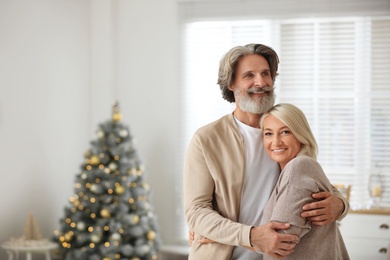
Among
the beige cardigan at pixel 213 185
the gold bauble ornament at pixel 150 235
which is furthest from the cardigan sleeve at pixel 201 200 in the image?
the gold bauble ornament at pixel 150 235

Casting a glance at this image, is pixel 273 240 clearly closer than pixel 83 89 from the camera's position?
Yes

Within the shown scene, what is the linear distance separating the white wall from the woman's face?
392 cm

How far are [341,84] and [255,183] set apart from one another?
3732 mm

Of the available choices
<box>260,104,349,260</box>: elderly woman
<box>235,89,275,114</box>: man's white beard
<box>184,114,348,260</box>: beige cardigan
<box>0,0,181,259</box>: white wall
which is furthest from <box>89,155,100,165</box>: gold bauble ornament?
<box>260,104,349,260</box>: elderly woman

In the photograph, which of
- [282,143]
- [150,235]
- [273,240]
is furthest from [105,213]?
[273,240]

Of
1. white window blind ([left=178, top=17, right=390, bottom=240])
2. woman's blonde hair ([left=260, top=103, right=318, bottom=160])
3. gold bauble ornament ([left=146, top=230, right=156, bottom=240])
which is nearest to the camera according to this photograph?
woman's blonde hair ([left=260, top=103, right=318, bottom=160])

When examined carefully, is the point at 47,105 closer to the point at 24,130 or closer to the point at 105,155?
the point at 24,130

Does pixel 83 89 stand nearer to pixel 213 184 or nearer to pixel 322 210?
pixel 213 184

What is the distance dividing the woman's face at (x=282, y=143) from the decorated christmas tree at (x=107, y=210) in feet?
11.0

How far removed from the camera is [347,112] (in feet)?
20.5

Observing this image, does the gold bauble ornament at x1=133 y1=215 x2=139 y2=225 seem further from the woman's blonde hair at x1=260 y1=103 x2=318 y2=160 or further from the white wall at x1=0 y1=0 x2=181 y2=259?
the woman's blonde hair at x1=260 y1=103 x2=318 y2=160

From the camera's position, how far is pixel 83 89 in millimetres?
6953

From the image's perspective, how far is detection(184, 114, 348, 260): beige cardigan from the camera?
2.71m

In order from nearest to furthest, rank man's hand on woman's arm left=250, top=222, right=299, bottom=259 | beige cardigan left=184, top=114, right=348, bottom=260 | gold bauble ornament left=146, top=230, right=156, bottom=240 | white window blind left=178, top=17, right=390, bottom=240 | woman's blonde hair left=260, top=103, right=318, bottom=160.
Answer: man's hand on woman's arm left=250, top=222, right=299, bottom=259
woman's blonde hair left=260, top=103, right=318, bottom=160
beige cardigan left=184, top=114, right=348, bottom=260
gold bauble ornament left=146, top=230, right=156, bottom=240
white window blind left=178, top=17, right=390, bottom=240
